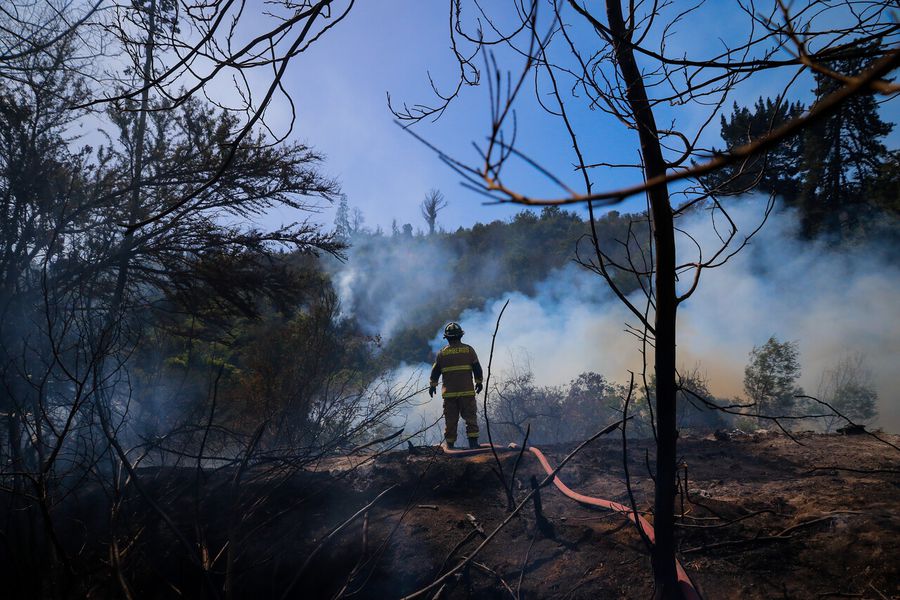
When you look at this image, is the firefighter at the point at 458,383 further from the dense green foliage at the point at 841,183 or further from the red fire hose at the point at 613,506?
the dense green foliage at the point at 841,183

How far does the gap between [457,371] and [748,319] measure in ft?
56.6

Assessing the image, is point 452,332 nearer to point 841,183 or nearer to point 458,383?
point 458,383

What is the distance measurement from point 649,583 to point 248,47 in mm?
3472

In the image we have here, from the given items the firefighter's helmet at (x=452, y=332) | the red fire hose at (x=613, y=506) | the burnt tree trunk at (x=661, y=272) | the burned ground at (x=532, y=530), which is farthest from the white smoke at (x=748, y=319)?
the burnt tree trunk at (x=661, y=272)

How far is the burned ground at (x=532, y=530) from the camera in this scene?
2.96m

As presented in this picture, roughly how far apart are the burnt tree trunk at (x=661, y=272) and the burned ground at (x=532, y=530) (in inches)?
20.2

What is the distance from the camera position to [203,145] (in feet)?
25.2

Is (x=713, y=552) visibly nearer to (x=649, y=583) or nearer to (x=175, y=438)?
(x=649, y=583)

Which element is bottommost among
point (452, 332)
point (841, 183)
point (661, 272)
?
point (452, 332)

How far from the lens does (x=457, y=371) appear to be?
816 cm

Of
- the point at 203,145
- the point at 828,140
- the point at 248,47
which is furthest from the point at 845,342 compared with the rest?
the point at 248,47

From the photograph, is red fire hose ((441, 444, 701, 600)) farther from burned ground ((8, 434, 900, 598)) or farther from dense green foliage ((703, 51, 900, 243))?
dense green foliage ((703, 51, 900, 243))

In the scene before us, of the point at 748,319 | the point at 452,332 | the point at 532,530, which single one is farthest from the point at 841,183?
the point at 532,530

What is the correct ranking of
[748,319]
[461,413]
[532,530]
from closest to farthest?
[532,530]
[461,413]
[748,319]
